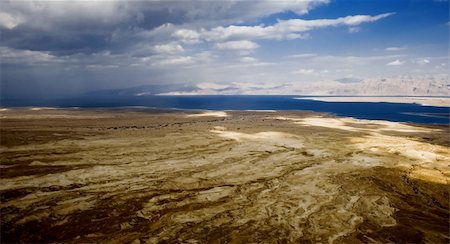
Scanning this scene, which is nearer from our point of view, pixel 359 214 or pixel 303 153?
pixel 359 214

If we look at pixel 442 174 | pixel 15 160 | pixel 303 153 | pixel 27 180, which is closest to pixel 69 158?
pixel 15 160

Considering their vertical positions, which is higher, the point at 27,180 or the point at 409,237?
the point at 27,180

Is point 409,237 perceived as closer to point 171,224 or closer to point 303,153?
point 171,224

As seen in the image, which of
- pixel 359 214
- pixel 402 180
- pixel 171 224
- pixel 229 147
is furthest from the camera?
pixel 229 147

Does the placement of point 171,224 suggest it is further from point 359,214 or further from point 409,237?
point 409,237

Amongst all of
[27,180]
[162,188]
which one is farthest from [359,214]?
[27,180]

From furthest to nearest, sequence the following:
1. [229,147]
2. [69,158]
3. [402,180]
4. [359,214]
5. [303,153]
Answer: [229,147] < [303,153] < [69,158] < [402,180] < [359,214]
